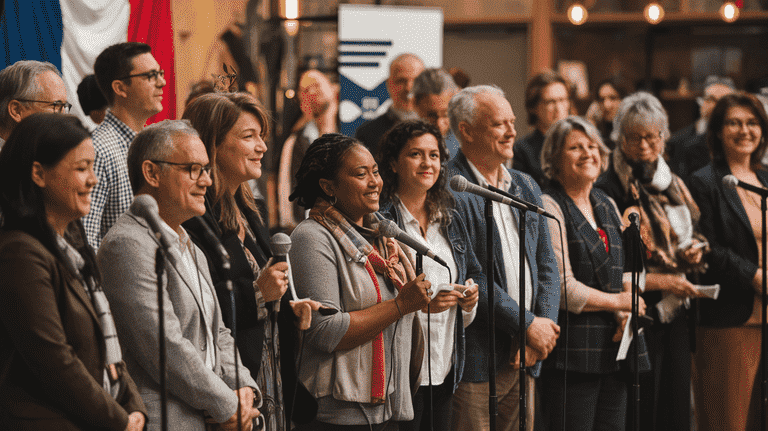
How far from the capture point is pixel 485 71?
8898mm

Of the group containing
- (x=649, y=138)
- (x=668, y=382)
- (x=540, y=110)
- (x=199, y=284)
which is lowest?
(x=668, y=382)

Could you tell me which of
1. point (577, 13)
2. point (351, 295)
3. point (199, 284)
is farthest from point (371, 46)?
point (199, 284)

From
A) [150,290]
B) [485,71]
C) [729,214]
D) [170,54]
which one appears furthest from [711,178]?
[485,71]

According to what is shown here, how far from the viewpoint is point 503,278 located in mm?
3248

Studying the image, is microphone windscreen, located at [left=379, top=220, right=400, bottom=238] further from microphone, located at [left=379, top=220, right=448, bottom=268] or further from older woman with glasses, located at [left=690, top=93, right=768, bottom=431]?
older woman with glasses, located at [left=690, top=93, right=768, bottom=431]

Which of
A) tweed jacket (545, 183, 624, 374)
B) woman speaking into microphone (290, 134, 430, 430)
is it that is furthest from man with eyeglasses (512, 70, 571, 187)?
woman speaking into microphone (290, 134, 430, 430)

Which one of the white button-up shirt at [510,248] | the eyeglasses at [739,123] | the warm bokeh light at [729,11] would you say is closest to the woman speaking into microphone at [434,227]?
the white button-up shirt at [510,248]

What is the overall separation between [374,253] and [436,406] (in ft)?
2.12

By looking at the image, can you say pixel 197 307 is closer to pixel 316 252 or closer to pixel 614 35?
pixel 316 252

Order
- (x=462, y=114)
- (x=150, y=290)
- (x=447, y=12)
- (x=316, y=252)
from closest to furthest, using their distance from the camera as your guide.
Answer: (x=150, y=290) → (x=316, y=252) → (x=462, y=114) → (x=447, y=12)

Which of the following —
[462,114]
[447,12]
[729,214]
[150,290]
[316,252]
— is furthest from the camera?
[447,12]

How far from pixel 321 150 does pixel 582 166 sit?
1234 mm

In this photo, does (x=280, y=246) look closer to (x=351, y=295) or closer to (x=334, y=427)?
(x=351, y=295)

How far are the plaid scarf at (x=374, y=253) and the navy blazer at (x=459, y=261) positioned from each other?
→ 0.20 metres
